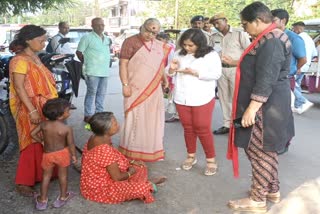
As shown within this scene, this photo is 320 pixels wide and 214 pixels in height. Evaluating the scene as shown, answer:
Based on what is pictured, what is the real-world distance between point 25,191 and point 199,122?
1.76 m

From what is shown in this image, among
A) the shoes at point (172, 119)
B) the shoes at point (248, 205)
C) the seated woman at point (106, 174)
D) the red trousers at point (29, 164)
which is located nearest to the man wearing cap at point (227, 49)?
the shoes at point (172, 119)

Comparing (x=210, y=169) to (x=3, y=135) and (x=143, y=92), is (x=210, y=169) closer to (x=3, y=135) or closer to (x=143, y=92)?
(x=143, y=92)

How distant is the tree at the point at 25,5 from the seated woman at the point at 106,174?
3272 millimetres

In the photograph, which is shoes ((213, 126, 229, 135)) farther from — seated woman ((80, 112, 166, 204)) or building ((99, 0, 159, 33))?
building ((99, 0, 159, 33))

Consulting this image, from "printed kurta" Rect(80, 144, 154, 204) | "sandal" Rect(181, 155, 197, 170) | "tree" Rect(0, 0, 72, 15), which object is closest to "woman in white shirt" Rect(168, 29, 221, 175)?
"sandal" Rect(181, 155, 197, 170)

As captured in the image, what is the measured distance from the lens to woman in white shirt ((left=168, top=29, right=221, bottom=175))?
3832mm

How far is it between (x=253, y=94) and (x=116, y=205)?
1.48 m

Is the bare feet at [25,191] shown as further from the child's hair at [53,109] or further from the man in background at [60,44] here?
the man in background at [60,44]

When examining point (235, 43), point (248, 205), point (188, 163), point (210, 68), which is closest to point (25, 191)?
point (188, 163)

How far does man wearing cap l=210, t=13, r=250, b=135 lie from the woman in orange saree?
123 cm

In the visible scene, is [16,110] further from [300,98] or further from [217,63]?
[300,98]

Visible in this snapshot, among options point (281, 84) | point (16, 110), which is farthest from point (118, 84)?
point (281, 84)

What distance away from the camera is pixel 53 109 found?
3.22 m

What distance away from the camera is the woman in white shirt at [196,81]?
3.83 m
